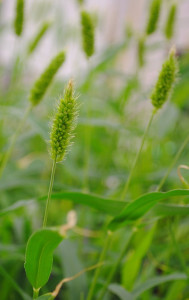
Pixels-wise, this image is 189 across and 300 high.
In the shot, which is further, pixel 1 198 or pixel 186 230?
pixel 1 198

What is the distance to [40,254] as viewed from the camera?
291mm

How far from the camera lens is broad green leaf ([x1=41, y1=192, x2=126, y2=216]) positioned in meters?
0.35

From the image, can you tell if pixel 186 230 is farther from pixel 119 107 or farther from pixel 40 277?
pixel 40 277

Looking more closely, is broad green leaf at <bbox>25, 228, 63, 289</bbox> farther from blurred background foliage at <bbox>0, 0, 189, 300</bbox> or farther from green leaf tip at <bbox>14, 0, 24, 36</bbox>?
green leaf tip at <bbox>14, 0, 24, 36</bbox>

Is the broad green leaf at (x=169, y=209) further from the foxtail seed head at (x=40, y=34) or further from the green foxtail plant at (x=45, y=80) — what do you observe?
the foxtail seed head at (x=40, y=34)

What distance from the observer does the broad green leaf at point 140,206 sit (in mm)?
310

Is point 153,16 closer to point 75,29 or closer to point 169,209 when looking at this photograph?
point 169,209

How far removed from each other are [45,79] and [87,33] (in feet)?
0.30

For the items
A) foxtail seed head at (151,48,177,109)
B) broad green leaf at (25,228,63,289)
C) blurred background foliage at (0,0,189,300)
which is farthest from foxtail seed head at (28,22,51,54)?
broad green leaf at (25,228,63,289)

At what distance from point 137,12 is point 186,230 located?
3546 mm

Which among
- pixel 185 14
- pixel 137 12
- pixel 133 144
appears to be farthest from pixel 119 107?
pixel 137 12

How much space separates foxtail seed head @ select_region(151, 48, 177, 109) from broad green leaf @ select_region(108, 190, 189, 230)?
3.7 inches

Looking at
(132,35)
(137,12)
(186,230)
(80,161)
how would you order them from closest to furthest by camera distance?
(186,230) < (132,35) < (80,161) < (137,12)

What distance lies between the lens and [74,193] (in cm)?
35
